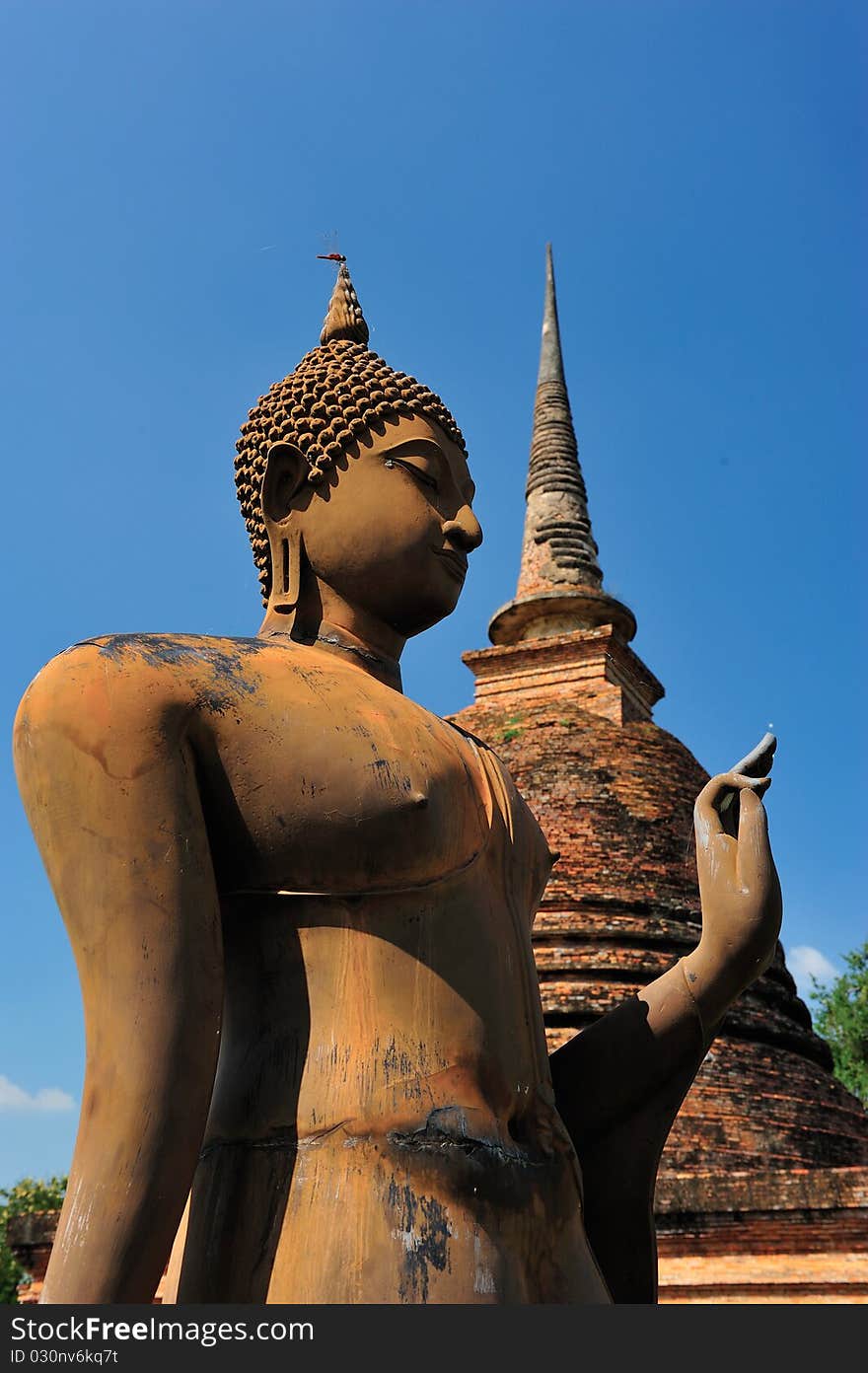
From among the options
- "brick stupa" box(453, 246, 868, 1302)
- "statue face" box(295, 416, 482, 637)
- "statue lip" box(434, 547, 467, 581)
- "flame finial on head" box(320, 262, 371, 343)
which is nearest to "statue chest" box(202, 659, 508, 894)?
"statue face" box(295, 416, 482, 637)

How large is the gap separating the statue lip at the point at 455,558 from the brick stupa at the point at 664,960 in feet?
31.6

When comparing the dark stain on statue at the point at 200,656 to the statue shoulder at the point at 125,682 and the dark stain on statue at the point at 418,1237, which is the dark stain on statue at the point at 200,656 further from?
the dark stain on statue at the point at 418,1237

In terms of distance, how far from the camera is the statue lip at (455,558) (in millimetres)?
3541

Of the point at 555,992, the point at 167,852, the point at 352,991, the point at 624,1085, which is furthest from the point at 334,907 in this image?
the point at 555,992

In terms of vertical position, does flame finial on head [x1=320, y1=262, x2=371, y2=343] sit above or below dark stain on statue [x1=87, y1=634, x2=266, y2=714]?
above

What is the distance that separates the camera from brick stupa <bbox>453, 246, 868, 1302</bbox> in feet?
38.7

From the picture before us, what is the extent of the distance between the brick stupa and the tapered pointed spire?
0.16ft

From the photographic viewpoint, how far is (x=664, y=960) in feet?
52.2

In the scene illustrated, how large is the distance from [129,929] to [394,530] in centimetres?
119

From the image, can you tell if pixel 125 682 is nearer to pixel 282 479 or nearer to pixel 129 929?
pixel 129 929

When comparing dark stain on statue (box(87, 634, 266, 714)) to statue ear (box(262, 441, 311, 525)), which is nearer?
dark stain on statue (box(87, 634, 266, 714))

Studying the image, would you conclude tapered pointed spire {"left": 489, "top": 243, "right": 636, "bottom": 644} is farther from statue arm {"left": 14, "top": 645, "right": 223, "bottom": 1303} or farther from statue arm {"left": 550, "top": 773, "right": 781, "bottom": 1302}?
statue arm {"left": 14, "top": 645, "right": 223, "bottom": 1303}

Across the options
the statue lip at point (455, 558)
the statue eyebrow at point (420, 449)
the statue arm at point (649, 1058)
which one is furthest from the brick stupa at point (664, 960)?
the statue eyebrow at point (420, 449)

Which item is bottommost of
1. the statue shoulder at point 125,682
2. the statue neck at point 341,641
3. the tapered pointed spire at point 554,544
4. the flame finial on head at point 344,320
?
the statue shoulder at point 125,682
